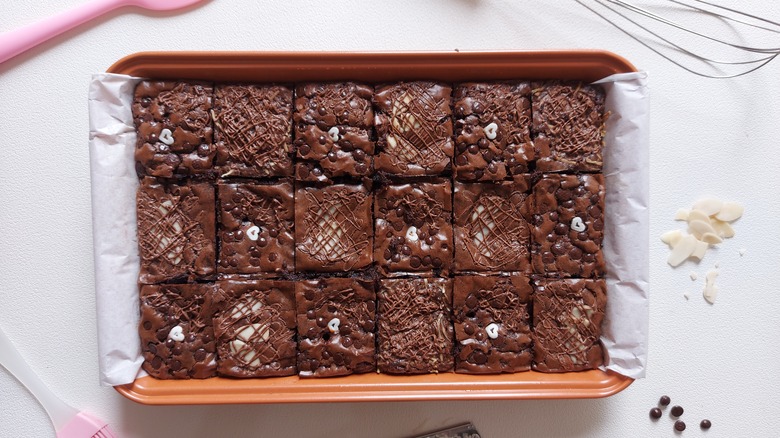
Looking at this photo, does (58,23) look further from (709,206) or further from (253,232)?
(709,206)

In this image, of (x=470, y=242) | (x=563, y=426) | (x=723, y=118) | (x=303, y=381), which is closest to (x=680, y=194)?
(x=723, y=118)

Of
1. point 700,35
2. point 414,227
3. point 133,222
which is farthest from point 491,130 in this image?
point 133,222

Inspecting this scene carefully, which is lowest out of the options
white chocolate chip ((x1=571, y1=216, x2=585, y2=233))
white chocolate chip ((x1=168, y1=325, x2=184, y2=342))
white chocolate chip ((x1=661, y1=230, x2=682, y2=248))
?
white chocolate chip ((x1=168, y1=325, x2=184, y2=342))

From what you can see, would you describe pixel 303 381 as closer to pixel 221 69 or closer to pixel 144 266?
pixel 144 266

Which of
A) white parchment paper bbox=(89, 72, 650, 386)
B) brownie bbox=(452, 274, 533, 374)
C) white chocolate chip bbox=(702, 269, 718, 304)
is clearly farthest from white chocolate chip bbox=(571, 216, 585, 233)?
white chocolate chip bbox=(702, 269, 718, 304)

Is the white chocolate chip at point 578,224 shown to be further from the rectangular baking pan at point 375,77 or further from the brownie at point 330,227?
the brownie at point 330,227

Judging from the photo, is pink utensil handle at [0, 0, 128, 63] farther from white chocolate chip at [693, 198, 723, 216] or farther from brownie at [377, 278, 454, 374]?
white chocolate chip at [693, 198, 723, 216]
